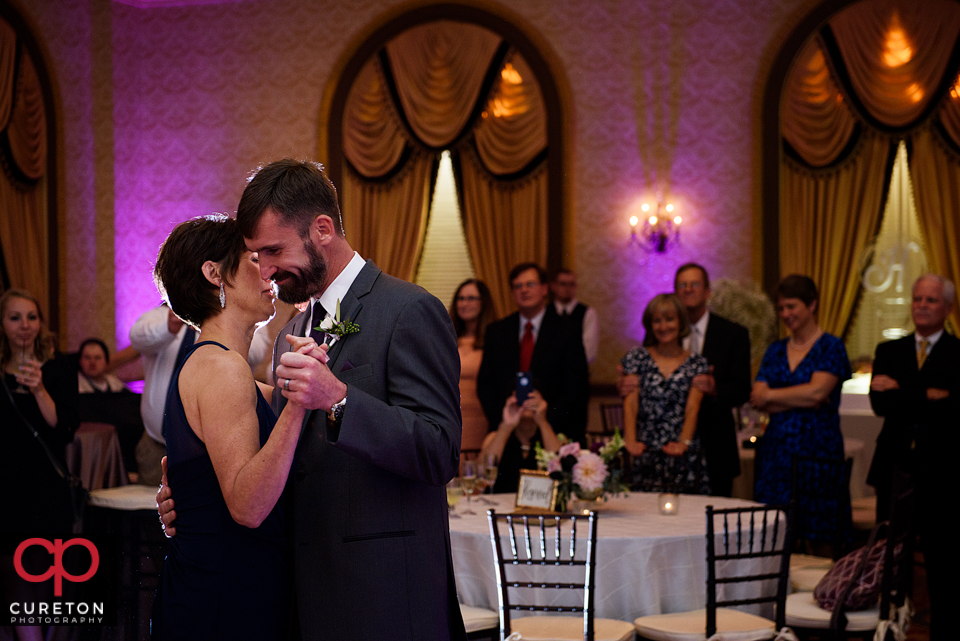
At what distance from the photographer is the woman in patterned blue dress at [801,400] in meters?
4.65

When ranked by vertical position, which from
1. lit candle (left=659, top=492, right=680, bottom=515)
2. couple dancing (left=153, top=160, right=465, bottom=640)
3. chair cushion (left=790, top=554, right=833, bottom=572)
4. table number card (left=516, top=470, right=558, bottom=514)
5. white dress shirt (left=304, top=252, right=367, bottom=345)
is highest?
white dress shirt (left=304, top=252, right=367, bottom=345)

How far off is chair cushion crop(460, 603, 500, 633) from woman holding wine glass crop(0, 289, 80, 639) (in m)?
1.93

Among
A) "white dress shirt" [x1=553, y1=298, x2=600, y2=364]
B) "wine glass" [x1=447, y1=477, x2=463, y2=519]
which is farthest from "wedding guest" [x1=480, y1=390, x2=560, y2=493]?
"white dress shirt" [x1=553, y1=298, x2=600, y2=364]

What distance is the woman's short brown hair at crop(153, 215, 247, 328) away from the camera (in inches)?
73.0

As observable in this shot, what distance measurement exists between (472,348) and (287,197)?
382cm

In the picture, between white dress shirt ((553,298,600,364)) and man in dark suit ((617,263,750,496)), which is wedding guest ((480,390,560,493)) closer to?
man in dark suit ((617,263,750,496))

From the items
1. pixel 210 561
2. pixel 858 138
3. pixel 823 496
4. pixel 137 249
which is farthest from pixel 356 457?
pixel 137 249

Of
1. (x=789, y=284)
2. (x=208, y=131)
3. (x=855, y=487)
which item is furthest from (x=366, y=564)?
(x=208, y=131)

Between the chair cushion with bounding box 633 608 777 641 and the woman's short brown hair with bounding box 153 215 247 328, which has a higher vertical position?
the woman's short brown hair with bounding box 153 215 247 328

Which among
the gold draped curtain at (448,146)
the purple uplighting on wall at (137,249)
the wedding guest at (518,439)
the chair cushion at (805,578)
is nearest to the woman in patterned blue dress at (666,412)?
the wedding guest at (518,439)

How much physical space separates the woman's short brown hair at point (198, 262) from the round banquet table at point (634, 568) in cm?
199

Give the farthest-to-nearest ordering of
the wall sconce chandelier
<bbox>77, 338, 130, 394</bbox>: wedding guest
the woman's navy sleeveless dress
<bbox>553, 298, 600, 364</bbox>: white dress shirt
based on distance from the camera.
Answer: the wall sconce chandelier
<bbox>77, 338, 130, 394</bbox>: wedding guest
<bbox>553, 298, 600, 364</bbox>: white dress shirt
the woman's navy sleeveless dress

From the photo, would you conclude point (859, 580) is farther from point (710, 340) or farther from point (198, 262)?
point (198, 262)

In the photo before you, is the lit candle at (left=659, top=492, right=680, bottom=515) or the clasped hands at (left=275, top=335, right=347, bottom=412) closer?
the clasped hands at (left=275, top=335, right=347, bottom=412)
